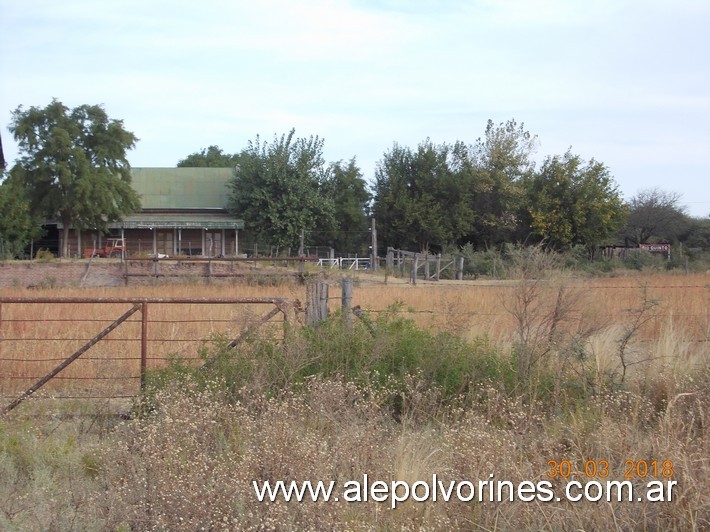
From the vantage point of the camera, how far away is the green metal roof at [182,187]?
1923 inches

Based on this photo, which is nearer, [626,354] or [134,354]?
[626,354]

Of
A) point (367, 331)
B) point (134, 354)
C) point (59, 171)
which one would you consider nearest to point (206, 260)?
point (59, 171)

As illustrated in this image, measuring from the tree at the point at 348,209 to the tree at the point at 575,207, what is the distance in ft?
36.9

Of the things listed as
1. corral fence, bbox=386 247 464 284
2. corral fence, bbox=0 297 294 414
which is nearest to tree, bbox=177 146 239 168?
corral fence, bbox=386 247 464 284

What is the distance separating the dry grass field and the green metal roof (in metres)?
39.7

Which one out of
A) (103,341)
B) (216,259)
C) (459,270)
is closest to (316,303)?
(103,341)

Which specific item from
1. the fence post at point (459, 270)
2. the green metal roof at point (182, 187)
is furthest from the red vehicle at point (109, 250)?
the fence post at point (459, 270)

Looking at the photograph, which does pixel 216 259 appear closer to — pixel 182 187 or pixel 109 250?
pixel 109 250

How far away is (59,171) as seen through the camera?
133 feet

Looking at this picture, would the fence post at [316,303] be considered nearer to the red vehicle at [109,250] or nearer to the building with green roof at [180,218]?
the red vehicle at [109,250]

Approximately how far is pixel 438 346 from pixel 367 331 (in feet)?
2.80

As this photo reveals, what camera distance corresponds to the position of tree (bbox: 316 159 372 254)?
4941 centimetres

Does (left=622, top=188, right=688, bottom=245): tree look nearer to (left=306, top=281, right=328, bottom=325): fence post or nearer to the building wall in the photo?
the building wall

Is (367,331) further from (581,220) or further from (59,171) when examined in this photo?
(581,220)
